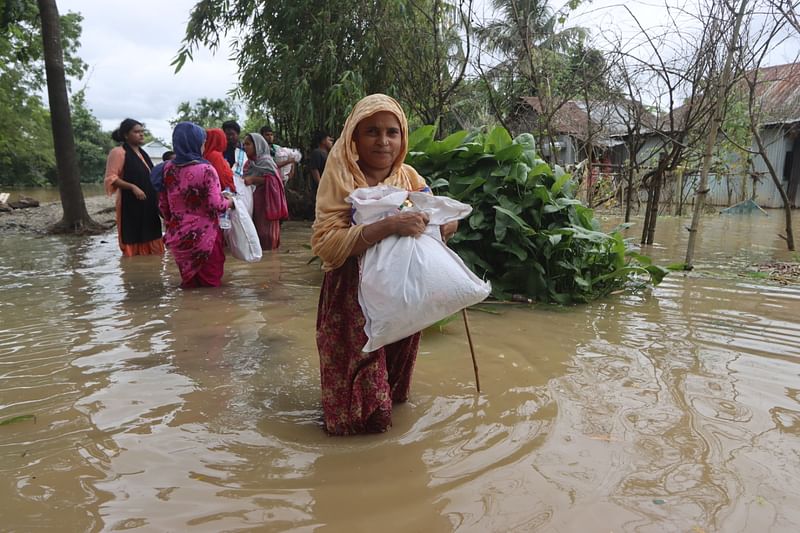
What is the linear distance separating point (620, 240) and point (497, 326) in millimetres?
1568

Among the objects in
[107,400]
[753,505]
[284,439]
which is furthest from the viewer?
[107,400]

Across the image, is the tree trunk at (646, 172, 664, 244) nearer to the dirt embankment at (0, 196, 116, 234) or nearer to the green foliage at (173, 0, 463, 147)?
the green foliage at (173, 0, 463, 147)

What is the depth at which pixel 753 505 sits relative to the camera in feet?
5.59

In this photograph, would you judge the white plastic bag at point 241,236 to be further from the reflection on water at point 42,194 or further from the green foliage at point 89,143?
the green foliage at point 89,143

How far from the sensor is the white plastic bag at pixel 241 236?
16.1ft

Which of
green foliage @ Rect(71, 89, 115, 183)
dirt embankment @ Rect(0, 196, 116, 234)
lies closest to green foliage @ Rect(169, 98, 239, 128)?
green foliage @ Rect(71, 89, 115, 183)

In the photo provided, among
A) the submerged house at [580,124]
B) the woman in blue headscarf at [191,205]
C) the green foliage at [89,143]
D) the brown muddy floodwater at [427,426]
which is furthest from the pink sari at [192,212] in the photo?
the green foliage at [89,143]

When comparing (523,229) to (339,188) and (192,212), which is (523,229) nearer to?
(339,188)

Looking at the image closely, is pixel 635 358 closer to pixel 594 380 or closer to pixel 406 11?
pixel 594 380

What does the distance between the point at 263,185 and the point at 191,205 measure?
2.07m

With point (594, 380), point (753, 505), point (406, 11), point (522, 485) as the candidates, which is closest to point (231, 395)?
point (522, 485)

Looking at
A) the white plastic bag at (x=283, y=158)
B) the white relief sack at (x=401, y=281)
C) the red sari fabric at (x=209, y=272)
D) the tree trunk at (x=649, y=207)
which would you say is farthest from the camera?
the white plastic bag at (x=283, y=158)

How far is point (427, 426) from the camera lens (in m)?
2.28

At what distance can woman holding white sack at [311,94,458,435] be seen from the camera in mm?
1979
